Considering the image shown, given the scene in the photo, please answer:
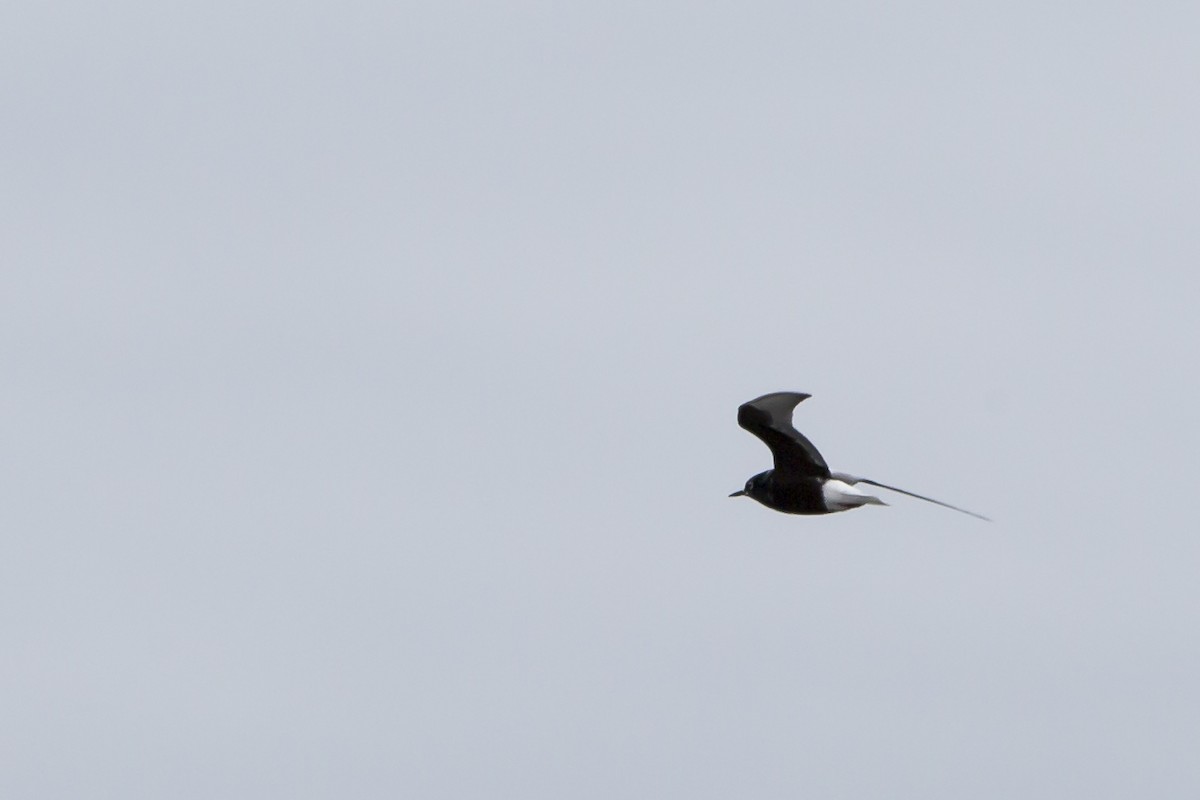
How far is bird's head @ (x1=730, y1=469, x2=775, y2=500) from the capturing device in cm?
3306

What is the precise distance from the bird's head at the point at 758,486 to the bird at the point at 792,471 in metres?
0.01

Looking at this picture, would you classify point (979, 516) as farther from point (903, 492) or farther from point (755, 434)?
point (755, 434)

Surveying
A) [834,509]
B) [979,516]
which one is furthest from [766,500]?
[979,516]

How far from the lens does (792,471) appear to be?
32.4m

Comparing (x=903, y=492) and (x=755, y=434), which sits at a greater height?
(x=755, y=434)

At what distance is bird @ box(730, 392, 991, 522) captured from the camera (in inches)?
1242

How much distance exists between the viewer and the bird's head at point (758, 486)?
33062 mm

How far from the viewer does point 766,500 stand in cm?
3319

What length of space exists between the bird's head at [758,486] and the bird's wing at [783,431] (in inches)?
27.8

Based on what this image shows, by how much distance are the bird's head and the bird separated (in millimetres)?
15

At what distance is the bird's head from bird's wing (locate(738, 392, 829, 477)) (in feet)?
2.32

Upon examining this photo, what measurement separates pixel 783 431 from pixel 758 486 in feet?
6.58

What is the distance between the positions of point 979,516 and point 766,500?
722cm

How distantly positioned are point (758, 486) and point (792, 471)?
98cm
